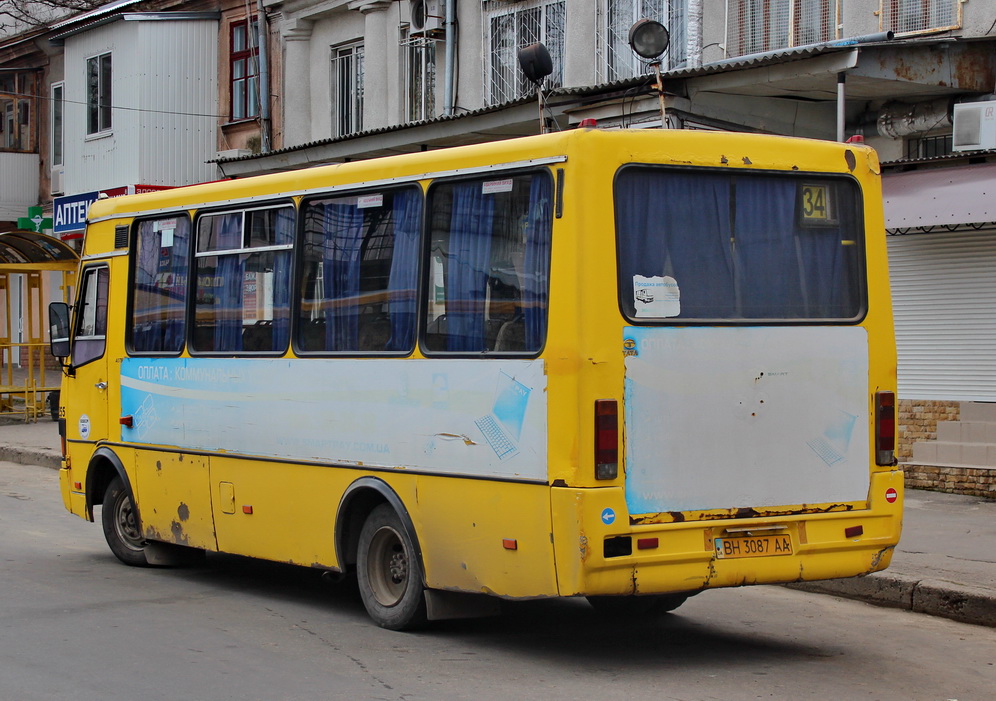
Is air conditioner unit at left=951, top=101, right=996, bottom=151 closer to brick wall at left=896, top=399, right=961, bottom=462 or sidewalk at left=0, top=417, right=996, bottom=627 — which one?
brick wall at left=896, top=399, right=961, bottom=462

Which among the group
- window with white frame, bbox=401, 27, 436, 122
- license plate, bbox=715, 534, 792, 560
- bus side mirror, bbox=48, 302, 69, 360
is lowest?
license plate, bbox=715, 534, 792, 560

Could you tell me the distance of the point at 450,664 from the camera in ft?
23.7

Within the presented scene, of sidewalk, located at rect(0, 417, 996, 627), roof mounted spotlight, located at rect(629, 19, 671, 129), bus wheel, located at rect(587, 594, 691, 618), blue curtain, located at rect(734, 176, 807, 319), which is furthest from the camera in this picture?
roof mounted spotlight, located at rect(629, 19, 671, 129)

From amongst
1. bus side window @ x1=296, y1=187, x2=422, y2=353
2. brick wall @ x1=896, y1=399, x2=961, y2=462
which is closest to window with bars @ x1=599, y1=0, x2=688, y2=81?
brick wall @ x1=896, y1=399, x2=961, y2=462

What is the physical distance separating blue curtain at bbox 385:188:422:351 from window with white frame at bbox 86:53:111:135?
20.1 m

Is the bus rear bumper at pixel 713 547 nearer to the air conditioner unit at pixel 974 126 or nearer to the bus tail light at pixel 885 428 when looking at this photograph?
the bus tail light at pixel 885 428

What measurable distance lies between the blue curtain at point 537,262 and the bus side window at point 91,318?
467 cm

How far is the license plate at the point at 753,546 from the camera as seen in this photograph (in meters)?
7.12

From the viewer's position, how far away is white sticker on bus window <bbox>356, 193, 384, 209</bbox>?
319 inches

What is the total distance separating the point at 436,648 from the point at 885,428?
Result: 2.66m

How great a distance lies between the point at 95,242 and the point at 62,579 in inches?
102

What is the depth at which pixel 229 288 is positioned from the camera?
9352mm

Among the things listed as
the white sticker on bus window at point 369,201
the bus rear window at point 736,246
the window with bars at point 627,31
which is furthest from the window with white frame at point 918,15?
the white sticker on bus window at point 369,201

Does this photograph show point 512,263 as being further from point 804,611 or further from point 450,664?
point 804,611
